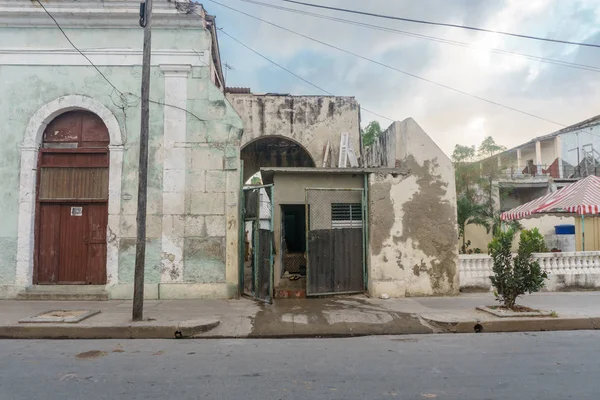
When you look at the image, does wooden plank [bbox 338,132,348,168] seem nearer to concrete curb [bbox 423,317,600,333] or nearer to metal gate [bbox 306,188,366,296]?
metal gate [bbox 306,188,366,296]

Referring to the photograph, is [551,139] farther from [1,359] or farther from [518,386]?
[1,359]

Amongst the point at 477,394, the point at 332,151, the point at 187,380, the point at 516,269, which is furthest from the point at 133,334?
the point at 332,151

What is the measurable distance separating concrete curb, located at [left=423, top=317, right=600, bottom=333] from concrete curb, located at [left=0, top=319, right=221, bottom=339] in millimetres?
4594

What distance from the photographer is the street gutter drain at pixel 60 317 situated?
293 inches

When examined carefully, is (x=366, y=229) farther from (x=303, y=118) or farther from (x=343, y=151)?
(x=303, y=118)

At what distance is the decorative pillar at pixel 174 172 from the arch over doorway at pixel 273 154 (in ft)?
20.3

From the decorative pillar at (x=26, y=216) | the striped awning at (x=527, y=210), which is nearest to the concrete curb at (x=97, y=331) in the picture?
the decorative pillar at (x=26, y=216)

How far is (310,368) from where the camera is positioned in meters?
5.20

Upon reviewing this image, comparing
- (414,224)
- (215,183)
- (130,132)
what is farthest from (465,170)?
(130,132)

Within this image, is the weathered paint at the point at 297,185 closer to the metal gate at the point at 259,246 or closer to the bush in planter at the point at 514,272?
the metal gate at the point at 259,246

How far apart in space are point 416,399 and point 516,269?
510cm

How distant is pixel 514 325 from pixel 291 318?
4.03m

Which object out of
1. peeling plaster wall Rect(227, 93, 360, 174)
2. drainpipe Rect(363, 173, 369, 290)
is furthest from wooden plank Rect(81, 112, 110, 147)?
drainpipe Rect(363, 173, 369, 290)

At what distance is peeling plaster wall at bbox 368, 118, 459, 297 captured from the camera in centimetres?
1004
